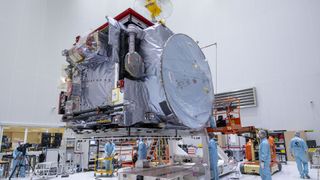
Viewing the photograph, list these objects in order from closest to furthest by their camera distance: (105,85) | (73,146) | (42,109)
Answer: (105,85) < (42,109) < (73,146)

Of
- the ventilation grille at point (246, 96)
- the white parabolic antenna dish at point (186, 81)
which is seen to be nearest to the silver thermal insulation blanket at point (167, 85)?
the white parabolic antenna dish at point (186, 81)

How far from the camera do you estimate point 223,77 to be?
13.5 metres

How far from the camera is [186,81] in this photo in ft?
10.8

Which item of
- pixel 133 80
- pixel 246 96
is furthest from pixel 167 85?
pixel 246 96

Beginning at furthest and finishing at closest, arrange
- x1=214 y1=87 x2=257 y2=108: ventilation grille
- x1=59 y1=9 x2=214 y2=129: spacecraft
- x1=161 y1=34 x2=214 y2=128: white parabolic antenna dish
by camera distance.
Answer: x1=214 y1=87 x2=257 y2=108: ventilation grille < x1=161 y1=34 x2=214 y2=128: white parabolic antenna dish < x1=59 y1=9 x2=214 y2=129: spacecraft

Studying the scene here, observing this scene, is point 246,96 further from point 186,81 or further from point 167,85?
point 167,85

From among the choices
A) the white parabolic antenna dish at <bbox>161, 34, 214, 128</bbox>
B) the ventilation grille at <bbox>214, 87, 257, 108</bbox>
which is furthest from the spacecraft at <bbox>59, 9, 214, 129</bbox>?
the ventilation grille at <bbox>214, 87, 257, 108</bbox>

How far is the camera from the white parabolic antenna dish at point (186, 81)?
9.66 ft

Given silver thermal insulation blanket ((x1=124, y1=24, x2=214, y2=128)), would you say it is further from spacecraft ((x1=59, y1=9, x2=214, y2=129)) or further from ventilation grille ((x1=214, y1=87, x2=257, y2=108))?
ventilation grille ((x1=214, y1=87, x2=257, y2=108))

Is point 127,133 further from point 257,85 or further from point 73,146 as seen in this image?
point 257,85

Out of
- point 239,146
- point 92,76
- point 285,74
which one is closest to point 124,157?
point 239,146

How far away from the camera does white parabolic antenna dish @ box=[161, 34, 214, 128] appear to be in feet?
9.66

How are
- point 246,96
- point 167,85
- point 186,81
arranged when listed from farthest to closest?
1. point 246,96
2. point 186,81
3. point 167,85

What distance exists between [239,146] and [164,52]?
1194 centimetres
